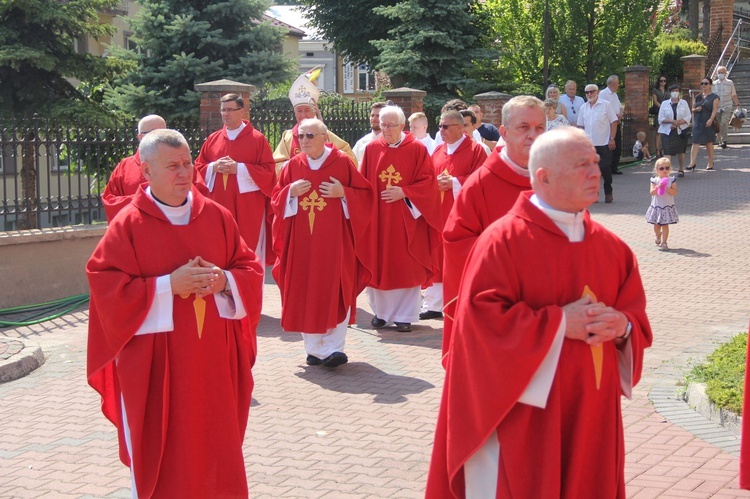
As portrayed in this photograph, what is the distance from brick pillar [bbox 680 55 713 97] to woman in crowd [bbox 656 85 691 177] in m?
7.65

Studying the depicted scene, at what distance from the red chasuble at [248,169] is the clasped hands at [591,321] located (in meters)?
7.12

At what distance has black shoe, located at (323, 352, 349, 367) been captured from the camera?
28.1 feet

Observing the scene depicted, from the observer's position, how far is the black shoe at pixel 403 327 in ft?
33.3

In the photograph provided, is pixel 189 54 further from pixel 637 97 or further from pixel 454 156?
pixel 637 97

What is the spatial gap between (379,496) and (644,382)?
2956mm

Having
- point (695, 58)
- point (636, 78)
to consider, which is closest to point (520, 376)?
point (636, 78)

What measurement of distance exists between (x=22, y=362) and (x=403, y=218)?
151 inches

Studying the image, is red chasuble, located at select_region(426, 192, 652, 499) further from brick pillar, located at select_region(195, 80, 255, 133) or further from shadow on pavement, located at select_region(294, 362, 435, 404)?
brick pillar, located at select_region(195, 80, 255, 133)

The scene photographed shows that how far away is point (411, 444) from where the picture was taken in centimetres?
654

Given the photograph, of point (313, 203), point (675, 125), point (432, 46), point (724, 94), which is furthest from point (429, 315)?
point (724, 94)

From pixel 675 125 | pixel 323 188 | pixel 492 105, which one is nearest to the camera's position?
pixel 323 188

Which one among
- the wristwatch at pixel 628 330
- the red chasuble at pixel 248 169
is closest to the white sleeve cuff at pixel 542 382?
the wristwatch at pixel 628 330

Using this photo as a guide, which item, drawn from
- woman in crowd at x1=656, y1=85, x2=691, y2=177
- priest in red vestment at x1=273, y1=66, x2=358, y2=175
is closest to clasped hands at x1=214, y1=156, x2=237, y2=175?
priest in red vestment at x1=273, y1=66, x2=358, y2=175

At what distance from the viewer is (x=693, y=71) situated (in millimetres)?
28906
